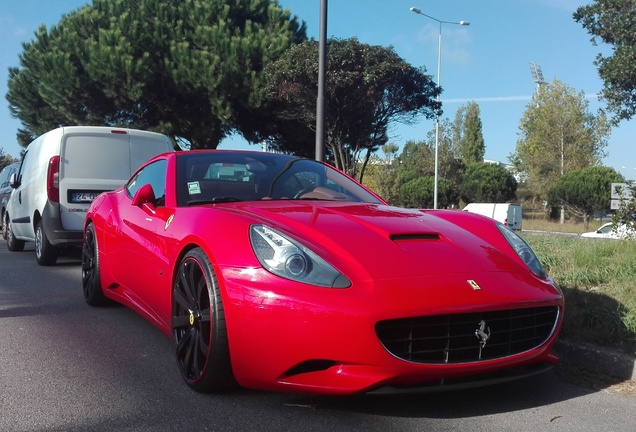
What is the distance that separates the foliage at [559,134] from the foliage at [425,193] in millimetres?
6430

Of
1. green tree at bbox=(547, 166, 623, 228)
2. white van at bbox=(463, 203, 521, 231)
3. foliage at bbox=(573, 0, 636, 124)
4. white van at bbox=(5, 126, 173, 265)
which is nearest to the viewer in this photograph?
white van at bbox=(5, 126, 173, 265)

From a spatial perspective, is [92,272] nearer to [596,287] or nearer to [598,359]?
[598,359]

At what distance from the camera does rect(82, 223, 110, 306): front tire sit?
5.50 m

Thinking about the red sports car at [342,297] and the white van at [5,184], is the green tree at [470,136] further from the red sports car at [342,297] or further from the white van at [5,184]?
the red sports car at [342,297]

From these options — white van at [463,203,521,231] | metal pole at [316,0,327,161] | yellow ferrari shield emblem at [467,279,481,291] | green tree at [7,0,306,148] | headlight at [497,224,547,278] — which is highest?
green tree at [7,0,306,148]

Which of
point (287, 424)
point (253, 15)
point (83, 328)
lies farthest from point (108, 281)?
point (253, 15)

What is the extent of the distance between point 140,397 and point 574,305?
315 centimetres

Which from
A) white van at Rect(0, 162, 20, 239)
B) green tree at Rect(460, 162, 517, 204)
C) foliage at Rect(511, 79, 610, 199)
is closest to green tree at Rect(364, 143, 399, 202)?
green tree at Rect(460, 162, 517, 204)

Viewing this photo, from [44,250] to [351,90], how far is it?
13.7 metres

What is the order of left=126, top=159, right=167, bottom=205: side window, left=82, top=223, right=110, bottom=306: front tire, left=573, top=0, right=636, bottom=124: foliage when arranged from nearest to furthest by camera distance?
1. left=126, top=159, right=167, bottom=205: side window
2. left=82, top=223, right=110, bottom=306: front tire
3. left=573, top=0, right=636, bottom=124: foliage

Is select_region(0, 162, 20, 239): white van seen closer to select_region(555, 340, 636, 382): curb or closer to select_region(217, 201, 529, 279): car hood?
select_region(217, 201, 529, 279): car hood

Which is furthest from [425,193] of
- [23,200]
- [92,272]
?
[92,272]

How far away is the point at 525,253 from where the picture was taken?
3742 millimetres

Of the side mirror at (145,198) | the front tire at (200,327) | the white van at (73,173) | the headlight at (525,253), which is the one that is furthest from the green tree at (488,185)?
the front tire at (200,327)
